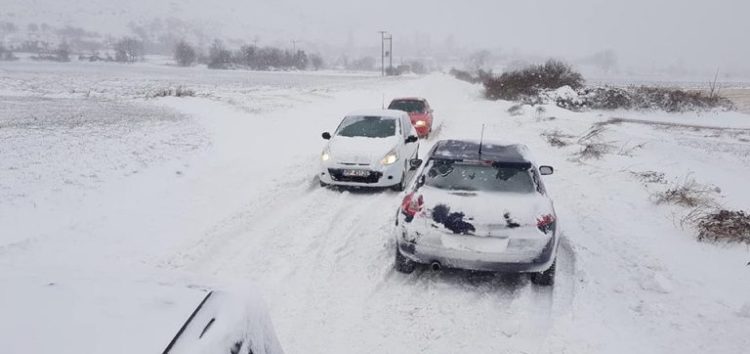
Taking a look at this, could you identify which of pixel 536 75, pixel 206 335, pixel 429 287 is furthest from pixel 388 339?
pixel 536 75

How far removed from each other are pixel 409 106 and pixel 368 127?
8011 mm

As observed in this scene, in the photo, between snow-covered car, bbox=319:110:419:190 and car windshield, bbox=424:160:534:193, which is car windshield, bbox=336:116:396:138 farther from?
car windshield, bbox=424:160:534:193

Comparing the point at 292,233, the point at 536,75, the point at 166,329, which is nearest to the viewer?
the point at 166,329

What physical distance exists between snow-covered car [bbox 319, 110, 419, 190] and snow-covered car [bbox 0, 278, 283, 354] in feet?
24.4

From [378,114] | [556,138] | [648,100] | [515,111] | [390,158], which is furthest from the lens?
[648,100]

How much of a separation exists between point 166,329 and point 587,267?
19.2ft

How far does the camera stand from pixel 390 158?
33.6 feet

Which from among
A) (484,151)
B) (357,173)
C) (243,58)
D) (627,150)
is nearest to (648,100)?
(627,150)

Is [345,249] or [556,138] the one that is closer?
[345,249]

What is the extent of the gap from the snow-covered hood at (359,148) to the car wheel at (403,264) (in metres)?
4.04

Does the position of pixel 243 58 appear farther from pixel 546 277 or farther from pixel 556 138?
pixel 546 277

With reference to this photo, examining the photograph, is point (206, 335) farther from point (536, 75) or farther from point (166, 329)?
point (536, 75)

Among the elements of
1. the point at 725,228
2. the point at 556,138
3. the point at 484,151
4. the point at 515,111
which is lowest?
the point at 515,111

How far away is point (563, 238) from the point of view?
25.1 ft
